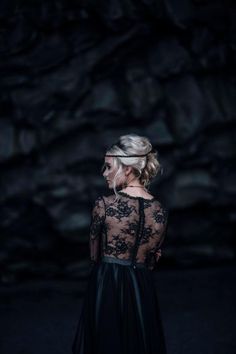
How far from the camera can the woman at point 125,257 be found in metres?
2.84

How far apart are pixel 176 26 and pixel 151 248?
3.47 meters

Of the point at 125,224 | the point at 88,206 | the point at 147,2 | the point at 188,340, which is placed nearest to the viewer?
the point at 125,224

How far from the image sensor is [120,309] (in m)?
2.97

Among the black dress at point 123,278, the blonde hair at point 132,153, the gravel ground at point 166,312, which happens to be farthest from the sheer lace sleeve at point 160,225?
the gravel ground at point 166,312

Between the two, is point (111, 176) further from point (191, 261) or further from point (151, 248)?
point (191, 261)

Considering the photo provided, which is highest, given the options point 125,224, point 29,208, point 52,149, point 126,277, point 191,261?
point 125,224

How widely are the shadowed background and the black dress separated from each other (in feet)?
9.50

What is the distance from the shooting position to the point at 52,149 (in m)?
6.00

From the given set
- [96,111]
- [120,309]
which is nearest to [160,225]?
[120,309]

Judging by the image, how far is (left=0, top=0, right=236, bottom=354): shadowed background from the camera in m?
5.77

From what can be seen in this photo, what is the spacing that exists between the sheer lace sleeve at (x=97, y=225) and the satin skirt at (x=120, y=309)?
0.07 metres

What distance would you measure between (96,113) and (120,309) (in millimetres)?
3255

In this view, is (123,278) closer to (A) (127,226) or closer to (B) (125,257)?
(B) (125,257)

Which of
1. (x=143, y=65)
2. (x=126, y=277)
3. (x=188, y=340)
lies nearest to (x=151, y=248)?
(x=126, y=277)
